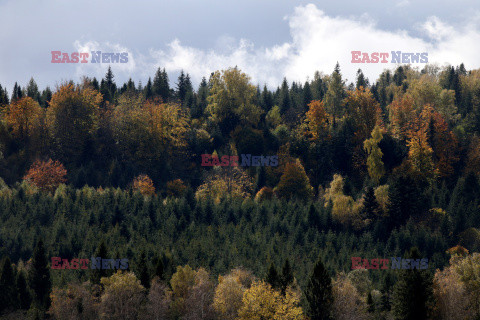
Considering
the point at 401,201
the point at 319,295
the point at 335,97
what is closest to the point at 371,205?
the point at 401,201

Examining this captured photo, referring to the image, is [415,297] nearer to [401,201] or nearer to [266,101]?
[401,201]

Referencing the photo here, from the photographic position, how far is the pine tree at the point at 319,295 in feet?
191

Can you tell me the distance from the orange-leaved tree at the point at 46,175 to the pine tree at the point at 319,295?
2602 inches

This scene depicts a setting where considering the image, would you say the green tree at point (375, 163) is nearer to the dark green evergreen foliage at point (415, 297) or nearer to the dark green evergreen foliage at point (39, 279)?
the dark green evergreen foliage at point (415, 297)

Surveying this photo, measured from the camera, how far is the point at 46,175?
108m

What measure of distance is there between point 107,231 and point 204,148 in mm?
37265

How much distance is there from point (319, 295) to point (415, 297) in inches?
389

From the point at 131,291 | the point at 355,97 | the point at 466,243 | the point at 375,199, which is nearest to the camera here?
the point at 131,291

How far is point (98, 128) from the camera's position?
122m

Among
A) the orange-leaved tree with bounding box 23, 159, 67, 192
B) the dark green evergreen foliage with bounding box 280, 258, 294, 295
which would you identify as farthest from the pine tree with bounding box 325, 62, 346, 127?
the dark green evergreen foliage with bounding box 280, 258, 294, 295

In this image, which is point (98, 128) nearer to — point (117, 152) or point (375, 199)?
point (117, 152)

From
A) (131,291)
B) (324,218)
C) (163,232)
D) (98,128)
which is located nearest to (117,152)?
(98,128)

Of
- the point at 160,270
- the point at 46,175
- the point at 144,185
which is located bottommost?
the point at 160,270

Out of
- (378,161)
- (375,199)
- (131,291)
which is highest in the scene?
(378,161)
